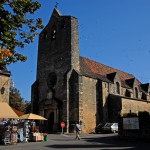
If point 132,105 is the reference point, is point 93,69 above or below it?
above

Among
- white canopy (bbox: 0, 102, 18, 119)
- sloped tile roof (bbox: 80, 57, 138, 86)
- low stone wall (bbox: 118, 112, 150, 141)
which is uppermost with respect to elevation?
sloped tile roof (bbox: 80, 57, 138, 86)

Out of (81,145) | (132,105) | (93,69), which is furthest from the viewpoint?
(93,69)

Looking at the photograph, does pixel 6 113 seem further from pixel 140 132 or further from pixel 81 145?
pixel 140 132

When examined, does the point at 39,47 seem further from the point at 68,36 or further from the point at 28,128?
the point at 28,128

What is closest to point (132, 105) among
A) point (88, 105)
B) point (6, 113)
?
point (88, 105)

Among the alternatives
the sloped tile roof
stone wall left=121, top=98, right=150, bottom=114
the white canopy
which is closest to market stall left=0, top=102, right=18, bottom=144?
the white canopy

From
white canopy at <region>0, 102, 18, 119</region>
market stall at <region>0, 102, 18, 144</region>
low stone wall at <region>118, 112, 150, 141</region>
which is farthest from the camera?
low stone wall at <region>118, 112, 150, 141</region>

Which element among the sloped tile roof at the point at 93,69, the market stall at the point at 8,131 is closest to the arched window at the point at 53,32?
the sloped tile roof at the point at 93,69

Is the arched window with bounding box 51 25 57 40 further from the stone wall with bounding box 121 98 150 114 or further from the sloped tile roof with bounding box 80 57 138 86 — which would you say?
the stone wall with bounding box 121 98 150 114

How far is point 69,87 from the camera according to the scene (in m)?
34.7

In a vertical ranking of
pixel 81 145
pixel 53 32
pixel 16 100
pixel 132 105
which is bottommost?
pixel 81 145

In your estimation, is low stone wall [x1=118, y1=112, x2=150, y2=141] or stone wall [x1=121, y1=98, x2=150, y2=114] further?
stone wall [x1=121, y1=98, x2=150, y2=114]

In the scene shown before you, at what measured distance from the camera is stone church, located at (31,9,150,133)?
34.2 m

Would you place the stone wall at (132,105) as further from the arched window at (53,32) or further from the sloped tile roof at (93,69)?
the arched window at (53,32)
